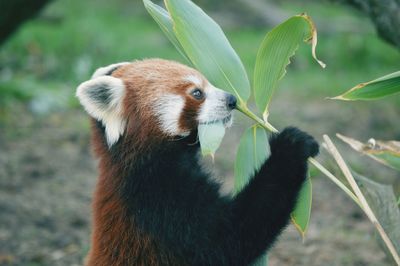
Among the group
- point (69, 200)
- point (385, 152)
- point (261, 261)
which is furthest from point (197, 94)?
point (69, 200)

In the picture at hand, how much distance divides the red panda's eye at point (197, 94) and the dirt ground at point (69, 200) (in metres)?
1.34

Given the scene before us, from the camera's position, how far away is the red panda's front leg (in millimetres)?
3246

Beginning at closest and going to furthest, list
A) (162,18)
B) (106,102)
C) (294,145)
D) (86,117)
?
1. (162,18)
2. (294,145)
3. (106,102)
4. (86,117)

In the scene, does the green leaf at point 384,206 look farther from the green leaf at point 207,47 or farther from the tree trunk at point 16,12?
the tree trunk at point 16,12

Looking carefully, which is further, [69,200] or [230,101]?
[69,200]

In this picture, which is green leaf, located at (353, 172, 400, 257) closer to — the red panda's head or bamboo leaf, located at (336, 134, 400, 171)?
bamboo leaf, located at (336, 134, 400, 171)

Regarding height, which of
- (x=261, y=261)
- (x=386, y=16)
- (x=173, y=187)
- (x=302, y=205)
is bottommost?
(x=261, y=261)

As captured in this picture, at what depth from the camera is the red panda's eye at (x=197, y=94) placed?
3.42 metres

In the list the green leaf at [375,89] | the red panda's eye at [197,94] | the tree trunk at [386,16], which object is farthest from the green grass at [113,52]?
the green leaf at [375,89]

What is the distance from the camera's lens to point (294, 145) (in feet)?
10.7

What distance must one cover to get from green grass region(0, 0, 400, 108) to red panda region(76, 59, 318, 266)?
4.78m

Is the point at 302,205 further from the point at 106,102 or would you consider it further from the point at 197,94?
the point at 106,102

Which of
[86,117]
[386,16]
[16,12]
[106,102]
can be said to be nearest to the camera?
[106,102]

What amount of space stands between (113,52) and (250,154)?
654 centimetres
